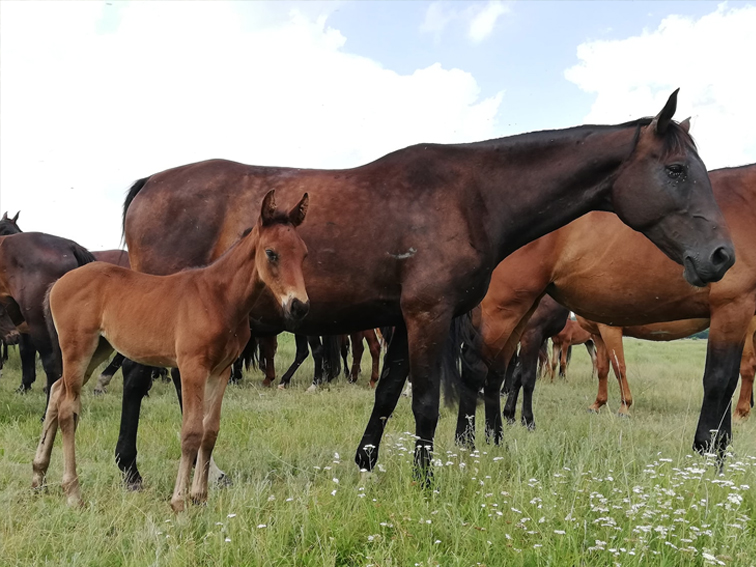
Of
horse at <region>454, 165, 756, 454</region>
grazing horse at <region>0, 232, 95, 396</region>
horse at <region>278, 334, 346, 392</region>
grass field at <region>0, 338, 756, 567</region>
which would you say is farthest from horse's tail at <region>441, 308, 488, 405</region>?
grazing horse at <region>0, 232, 95, 396</region>

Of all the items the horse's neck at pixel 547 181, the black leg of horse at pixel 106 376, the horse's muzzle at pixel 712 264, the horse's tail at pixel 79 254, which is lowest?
the black leg of horse at pixel 106 376

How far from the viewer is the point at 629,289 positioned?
5.70 meters

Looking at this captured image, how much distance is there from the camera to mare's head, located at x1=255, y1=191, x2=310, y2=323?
317 centimetres

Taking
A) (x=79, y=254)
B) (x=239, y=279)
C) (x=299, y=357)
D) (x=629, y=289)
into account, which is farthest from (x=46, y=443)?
(x=299, y=357)

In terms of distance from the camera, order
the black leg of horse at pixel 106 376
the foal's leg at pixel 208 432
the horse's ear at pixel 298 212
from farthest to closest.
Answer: the black leg of horse at pixel 106 376 < the foal's leg at pixel 208 432 < the horse's ear at pixel 298 212

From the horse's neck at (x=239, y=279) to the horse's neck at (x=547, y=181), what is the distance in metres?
1.61

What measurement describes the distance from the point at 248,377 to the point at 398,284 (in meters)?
8.86

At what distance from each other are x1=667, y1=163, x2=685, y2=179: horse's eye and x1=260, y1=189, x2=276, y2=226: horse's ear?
2571 mm

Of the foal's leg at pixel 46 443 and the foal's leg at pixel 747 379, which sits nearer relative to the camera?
the foal's leg at pixel 46 443

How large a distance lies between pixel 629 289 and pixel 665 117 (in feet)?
7.48

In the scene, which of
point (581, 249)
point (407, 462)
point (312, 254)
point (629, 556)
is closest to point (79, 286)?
point (312, 254)

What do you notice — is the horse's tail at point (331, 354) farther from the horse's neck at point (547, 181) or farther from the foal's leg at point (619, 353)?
the horse's neck at point (547, 181)

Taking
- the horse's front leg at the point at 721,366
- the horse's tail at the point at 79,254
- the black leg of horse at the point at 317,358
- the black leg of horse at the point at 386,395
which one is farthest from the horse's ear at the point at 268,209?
the black leg of horse at the point at 317,358

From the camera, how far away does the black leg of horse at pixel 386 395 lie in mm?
4328
